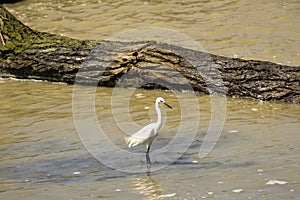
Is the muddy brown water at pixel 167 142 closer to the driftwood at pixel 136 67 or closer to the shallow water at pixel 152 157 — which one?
the shallow water at pixel 152 157

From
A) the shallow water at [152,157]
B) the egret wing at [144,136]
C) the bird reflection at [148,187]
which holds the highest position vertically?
the egret wing at [144,136]

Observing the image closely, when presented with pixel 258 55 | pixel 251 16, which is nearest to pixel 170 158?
pixel 258 55

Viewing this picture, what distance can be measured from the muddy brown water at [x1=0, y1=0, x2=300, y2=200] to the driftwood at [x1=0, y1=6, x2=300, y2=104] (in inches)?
6.3

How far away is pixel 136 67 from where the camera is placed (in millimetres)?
9719

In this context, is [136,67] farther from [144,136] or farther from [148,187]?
[148,187]

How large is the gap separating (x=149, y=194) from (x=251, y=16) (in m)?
8.35

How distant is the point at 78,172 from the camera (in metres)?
6.65

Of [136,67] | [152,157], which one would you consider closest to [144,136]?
[152,157]

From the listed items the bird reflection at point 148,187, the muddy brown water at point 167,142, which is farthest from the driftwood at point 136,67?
the bird reflection at point 148,187

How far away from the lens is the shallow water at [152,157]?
604 centimetres

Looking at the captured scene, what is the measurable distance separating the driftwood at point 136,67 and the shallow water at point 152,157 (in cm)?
21

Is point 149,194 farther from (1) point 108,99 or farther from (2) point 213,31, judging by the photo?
(2) point 213,31

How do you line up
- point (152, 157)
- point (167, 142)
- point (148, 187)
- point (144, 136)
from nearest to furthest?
point (148, 187)
point (144, 136)
point (152, 157)
point (167, 142)

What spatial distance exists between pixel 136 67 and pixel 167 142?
92.6 inches
